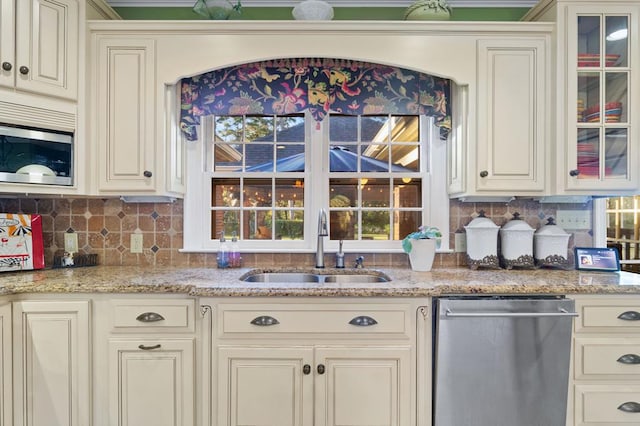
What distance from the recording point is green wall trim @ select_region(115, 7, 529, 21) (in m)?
2.38

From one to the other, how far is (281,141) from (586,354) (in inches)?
80.9

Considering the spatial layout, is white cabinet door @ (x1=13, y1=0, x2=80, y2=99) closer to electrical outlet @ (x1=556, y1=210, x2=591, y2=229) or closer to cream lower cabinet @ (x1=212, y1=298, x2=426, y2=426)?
cream lower cabinet @ (x1=212, y1=298, x2=426, y2=426)

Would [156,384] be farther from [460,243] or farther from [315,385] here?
[460,243]

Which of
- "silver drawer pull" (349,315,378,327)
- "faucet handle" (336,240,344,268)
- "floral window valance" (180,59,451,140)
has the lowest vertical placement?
"silver drawer pull" (349,315,378,327)

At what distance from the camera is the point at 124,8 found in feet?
7.84

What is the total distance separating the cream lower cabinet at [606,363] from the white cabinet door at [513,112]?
2.28 feet

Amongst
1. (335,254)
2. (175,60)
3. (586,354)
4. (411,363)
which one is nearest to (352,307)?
(411,363)

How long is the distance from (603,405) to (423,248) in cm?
110

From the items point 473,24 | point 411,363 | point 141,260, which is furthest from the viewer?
point 141,260

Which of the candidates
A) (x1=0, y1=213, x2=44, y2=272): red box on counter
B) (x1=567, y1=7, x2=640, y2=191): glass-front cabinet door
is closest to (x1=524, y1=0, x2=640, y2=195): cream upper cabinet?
Answer: (x1=567, y1=7, x2=640, y2=191): glass-front cabinet door

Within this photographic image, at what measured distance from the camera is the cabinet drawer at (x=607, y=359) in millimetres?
1704

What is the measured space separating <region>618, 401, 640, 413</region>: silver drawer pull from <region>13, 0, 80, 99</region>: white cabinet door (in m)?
3.19

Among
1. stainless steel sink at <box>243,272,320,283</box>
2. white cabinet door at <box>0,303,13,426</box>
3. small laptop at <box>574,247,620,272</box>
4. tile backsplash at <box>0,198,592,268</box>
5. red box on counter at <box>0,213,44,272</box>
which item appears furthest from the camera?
tile backsplash at <box>0,198,592,268</box>

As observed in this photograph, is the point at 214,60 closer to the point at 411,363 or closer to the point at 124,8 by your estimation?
the point at 124,8
